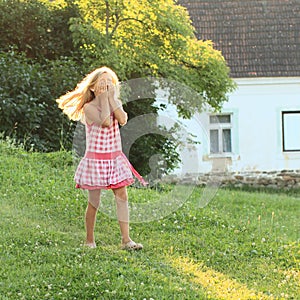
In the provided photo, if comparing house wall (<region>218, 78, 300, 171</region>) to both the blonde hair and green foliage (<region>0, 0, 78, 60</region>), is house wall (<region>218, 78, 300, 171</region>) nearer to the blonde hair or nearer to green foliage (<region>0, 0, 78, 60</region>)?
green foliage (<region>0, 0, 78, 60</region>)

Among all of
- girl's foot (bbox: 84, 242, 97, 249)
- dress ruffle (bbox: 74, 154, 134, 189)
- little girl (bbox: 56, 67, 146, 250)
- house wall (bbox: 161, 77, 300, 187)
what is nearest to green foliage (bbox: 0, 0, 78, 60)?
house wall (bbox: 161, 77, 300, 187)

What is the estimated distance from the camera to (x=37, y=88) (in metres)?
14.0

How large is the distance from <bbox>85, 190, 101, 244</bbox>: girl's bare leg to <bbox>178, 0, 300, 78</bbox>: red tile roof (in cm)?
1434

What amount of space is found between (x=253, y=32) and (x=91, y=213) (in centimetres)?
1568

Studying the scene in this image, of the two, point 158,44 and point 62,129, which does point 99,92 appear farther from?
point 158,44

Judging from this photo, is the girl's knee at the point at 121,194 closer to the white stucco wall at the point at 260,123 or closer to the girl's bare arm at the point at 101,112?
the girl's bare arm at the point at 101,112

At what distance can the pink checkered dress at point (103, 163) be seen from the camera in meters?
7.44

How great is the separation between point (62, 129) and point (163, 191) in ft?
7.76

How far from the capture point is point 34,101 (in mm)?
13750

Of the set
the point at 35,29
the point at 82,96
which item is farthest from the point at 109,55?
the point at 82,96

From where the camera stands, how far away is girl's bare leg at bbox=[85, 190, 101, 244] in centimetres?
749

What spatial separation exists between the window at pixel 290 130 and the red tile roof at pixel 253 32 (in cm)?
123

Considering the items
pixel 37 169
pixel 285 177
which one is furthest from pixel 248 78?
pixel 37 169

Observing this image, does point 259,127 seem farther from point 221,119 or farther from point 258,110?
point 221,119
